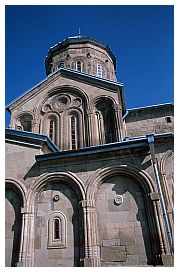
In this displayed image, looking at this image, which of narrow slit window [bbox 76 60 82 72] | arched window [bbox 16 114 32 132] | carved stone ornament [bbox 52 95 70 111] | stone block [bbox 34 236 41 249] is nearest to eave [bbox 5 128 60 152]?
stone block [bbox 34 236 41 249]

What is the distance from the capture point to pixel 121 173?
848 centimetres

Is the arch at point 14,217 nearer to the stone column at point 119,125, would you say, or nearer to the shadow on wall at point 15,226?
the shadow on wall at point 15,226

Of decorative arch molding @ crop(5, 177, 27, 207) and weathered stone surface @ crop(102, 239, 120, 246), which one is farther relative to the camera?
decorative arch molding @ crop(5, 177, 27, 207)

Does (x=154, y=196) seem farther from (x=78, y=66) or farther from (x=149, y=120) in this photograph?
(x=78, y=66)

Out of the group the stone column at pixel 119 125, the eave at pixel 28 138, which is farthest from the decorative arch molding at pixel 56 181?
the stone column at pixel 119 125

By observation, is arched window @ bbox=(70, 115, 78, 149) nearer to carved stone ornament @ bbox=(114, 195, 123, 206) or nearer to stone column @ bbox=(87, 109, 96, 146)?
stone column @ bbox=(87, 109, 96, 146)

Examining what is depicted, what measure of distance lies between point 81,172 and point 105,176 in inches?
36.8

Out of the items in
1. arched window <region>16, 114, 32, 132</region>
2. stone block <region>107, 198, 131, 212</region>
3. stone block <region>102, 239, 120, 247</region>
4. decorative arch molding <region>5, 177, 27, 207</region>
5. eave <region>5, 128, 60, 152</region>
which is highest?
arched window <region>16, 114, 32, 132</region>

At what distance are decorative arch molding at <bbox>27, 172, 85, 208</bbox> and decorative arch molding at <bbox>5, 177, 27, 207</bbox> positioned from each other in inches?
7.5

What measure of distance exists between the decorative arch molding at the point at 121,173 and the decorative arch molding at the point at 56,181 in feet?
1.21

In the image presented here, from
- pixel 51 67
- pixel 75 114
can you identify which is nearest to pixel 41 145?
pixel 75 114

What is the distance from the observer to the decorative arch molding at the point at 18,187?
8825 millimetres

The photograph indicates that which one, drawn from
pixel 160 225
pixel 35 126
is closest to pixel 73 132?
pixel 35 126

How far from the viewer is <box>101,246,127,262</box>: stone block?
7.40 metres
